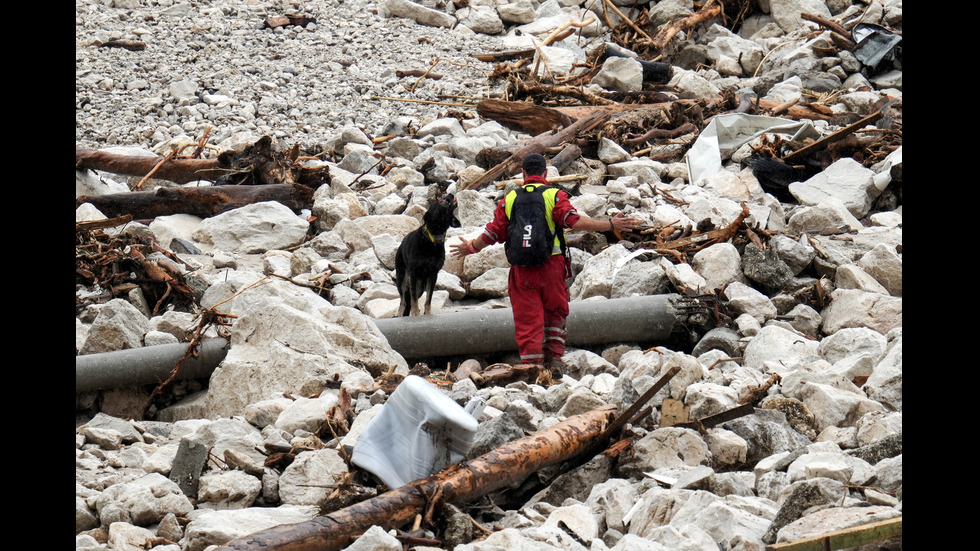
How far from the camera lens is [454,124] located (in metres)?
12.9

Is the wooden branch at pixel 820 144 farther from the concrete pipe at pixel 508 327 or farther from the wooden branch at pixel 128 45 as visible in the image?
the wooden branch at pixel 128 45

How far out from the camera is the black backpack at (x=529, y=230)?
21.8 ft

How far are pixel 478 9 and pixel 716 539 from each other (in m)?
16.1

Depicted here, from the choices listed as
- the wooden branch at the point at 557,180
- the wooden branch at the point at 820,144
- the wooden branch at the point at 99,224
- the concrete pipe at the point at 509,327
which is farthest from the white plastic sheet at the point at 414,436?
the wooden branch at the point at 820,144

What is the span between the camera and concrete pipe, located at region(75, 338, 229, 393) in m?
6.45

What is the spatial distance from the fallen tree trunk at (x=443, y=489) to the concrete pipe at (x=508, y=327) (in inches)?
101

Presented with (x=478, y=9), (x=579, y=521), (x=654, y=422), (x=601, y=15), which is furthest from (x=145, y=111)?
(x=579, y=521)

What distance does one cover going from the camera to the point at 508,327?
23.8 feet

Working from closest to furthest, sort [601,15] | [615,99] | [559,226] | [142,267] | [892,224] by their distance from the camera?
1. [559,226]
2. [142,267]
3. [892,224]
4. [615,99]
5. [601,15]

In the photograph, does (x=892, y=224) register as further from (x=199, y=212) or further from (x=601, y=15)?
(x=601, y=15)

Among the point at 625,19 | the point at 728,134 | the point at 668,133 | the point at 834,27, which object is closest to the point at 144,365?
the point at 728,134

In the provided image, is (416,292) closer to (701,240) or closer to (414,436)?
(701,240)

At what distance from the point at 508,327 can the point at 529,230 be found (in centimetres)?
93

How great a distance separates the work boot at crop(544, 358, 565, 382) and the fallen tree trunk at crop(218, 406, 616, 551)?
2081 mm
